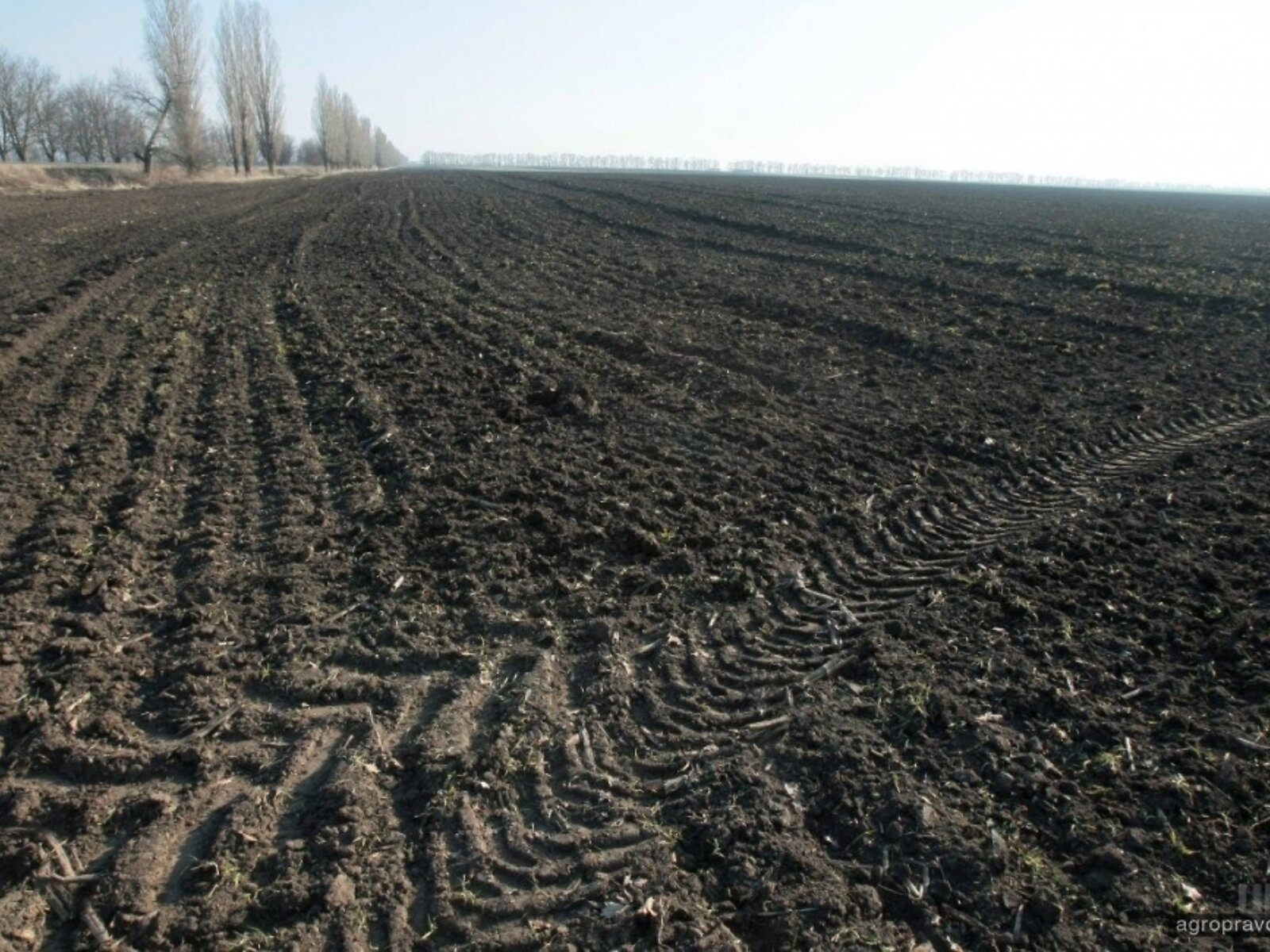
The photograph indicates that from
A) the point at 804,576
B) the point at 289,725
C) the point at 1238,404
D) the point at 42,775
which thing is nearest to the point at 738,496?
the point at 804,576

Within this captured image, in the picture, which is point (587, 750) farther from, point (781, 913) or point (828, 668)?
point (828, 668)

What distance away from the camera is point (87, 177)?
49.8 metres

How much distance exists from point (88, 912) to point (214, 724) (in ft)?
3.54

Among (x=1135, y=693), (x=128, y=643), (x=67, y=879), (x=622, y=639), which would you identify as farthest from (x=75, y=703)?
(x=1135, y=693)

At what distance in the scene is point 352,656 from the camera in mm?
4828

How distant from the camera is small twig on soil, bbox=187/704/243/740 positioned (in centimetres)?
416

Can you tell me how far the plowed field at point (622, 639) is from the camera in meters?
3.40

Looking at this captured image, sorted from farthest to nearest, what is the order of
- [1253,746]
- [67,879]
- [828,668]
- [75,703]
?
[828,668]
[75,703]
[1253,746]
[67,879]

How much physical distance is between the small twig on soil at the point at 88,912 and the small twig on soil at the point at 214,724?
2.37ft

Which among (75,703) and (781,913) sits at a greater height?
(75,703)

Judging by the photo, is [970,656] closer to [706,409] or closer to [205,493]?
[706,409]

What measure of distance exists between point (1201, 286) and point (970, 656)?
16229mm

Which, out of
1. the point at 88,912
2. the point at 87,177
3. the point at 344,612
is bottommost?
the point at 88,912

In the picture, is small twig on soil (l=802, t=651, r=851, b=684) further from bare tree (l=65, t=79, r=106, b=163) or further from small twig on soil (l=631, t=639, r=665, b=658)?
bare tree (l=65, t=79, r=106, b=163)
